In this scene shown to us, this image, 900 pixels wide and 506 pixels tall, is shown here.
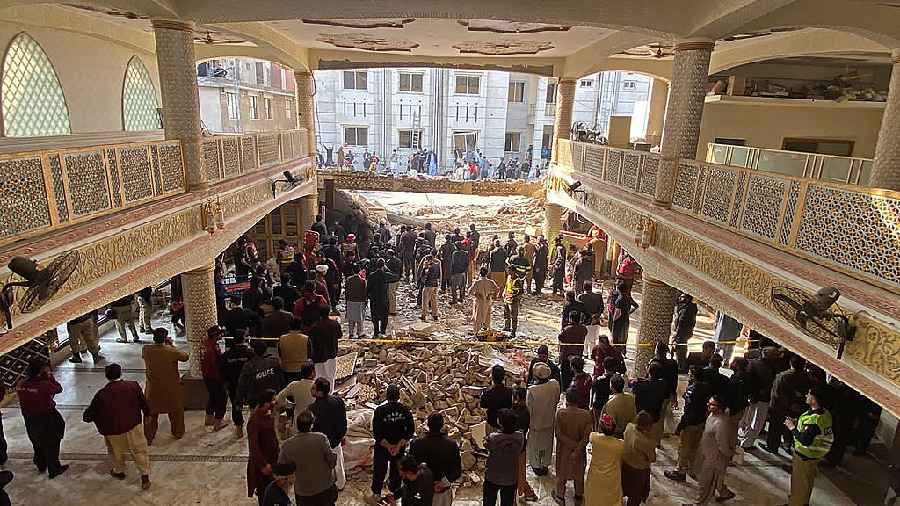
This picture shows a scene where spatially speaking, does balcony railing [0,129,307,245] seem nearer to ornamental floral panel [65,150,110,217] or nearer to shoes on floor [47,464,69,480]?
ornamental floral panel [65,150,110,217]

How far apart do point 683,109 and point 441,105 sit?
22970mm

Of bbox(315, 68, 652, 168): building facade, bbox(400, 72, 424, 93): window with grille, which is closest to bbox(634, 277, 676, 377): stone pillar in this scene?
bbox(315, 68, 652, 168): building facade

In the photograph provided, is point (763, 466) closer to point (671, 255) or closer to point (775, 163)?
point (671, 255)

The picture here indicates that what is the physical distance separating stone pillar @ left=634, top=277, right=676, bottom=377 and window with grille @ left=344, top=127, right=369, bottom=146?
23921mm

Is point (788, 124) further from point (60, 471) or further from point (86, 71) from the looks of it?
point (86, 71)

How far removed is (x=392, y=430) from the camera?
5.02 metres

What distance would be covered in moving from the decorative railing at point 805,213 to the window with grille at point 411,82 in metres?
23.7

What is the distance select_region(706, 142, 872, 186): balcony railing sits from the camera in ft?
27.5

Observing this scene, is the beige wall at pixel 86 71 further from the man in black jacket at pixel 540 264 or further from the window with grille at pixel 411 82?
the window with grille at pixel 411 82

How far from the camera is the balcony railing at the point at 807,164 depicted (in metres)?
8.38

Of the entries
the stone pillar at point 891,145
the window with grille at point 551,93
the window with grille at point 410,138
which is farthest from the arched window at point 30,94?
the window with grille at point 551,93

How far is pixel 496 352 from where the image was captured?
9398mm

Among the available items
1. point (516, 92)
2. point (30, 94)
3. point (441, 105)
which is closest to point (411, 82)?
point (441, 105)

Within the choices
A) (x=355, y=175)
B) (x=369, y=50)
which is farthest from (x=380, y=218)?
(x=369, y=50)
